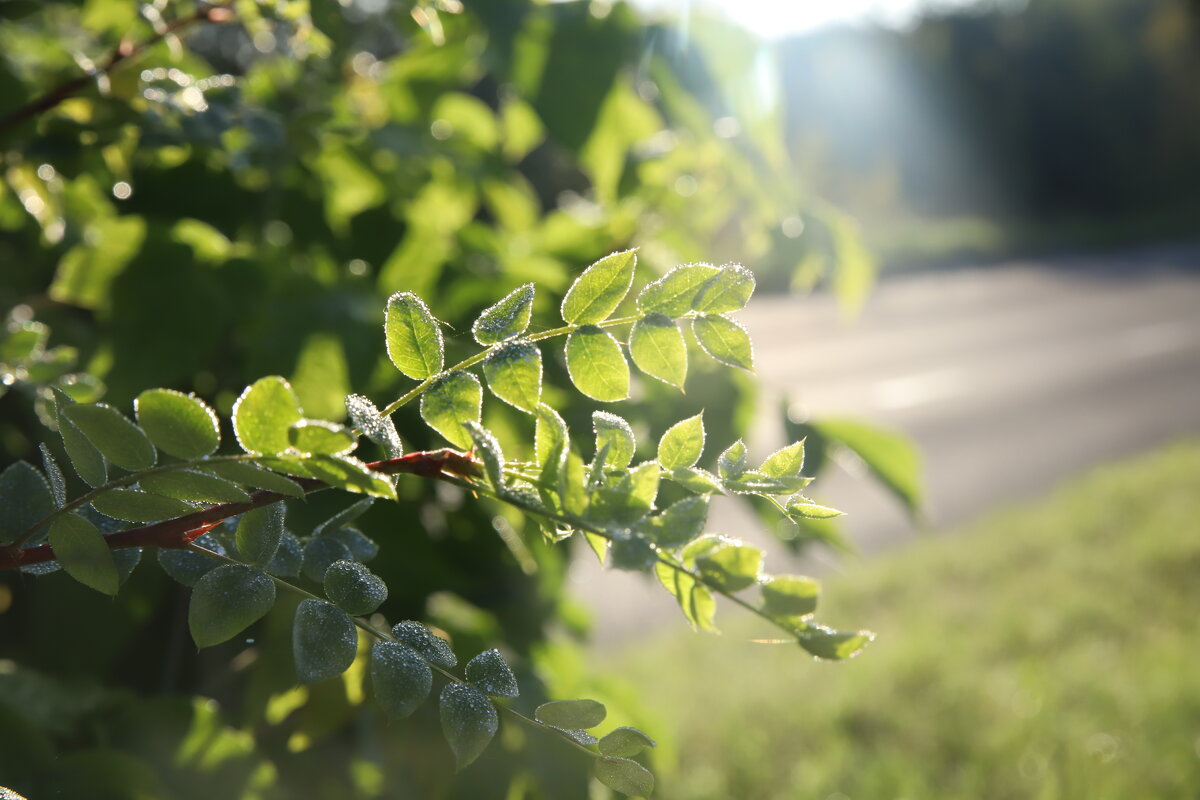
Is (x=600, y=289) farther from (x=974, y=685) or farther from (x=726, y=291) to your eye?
(x=974, y=685)

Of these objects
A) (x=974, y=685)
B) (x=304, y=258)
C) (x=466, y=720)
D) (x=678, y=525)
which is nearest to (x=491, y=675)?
(x=466, y=720)

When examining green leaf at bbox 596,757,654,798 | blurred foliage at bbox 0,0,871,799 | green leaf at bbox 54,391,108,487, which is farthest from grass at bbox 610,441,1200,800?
green leaf at bbox 54,391,108,487

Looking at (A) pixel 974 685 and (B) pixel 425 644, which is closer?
(B) pixel 425 644

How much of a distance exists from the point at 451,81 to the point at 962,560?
204 inches

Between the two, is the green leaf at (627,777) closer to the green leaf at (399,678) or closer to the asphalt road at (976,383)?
the green leaf at (399,678)

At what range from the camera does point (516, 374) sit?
0.58m

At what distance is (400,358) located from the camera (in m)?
0.58

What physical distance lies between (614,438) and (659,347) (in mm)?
82

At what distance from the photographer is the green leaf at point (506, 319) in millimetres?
591

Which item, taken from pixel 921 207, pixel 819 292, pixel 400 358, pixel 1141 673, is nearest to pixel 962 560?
pixel 1141 673

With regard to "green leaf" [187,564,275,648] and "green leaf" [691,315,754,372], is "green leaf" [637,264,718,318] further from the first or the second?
"green leaf" [187,564,275,648]

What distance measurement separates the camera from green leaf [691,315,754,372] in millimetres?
632

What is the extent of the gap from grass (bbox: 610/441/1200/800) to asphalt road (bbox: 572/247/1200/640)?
1.82 ft

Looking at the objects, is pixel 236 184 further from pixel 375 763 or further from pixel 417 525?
pixel 375 763
